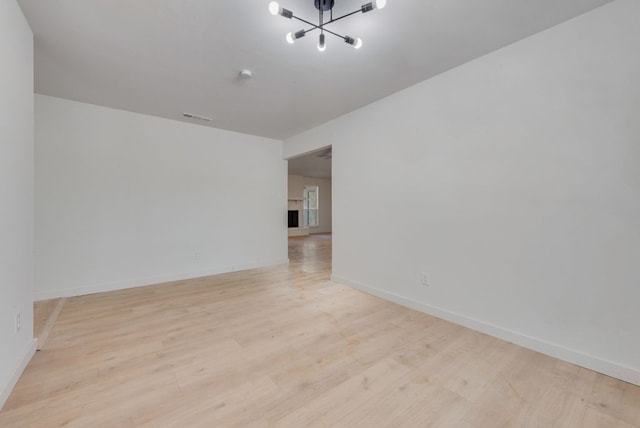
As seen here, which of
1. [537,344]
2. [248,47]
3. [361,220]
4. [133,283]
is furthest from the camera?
[133,283]

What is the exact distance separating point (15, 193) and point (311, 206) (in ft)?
31.8

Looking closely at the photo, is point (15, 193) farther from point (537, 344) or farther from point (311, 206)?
point (311, 206)

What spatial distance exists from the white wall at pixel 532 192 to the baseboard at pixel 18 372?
3.18 m

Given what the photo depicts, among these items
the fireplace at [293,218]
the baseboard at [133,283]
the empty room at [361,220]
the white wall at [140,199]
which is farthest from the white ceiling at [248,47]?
the fireplace at [293,218]

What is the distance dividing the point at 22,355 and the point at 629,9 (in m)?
4.77

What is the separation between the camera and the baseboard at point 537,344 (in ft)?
5.65

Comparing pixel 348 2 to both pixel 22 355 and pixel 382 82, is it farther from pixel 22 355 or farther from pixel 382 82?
pixel 22 355

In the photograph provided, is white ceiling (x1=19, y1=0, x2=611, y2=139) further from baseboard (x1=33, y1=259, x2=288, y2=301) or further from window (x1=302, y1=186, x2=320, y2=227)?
window (x1=302, y1=186, x2=320, y2=227)

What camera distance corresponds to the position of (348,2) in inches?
68.6

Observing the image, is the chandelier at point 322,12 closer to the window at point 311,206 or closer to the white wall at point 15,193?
the white wall at point 15,193

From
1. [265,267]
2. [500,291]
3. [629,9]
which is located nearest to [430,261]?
[500,291]

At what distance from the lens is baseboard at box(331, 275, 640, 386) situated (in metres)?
1.72

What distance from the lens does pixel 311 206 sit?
11.3m

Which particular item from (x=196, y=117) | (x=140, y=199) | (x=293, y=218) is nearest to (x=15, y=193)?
(x=140, y=199)
